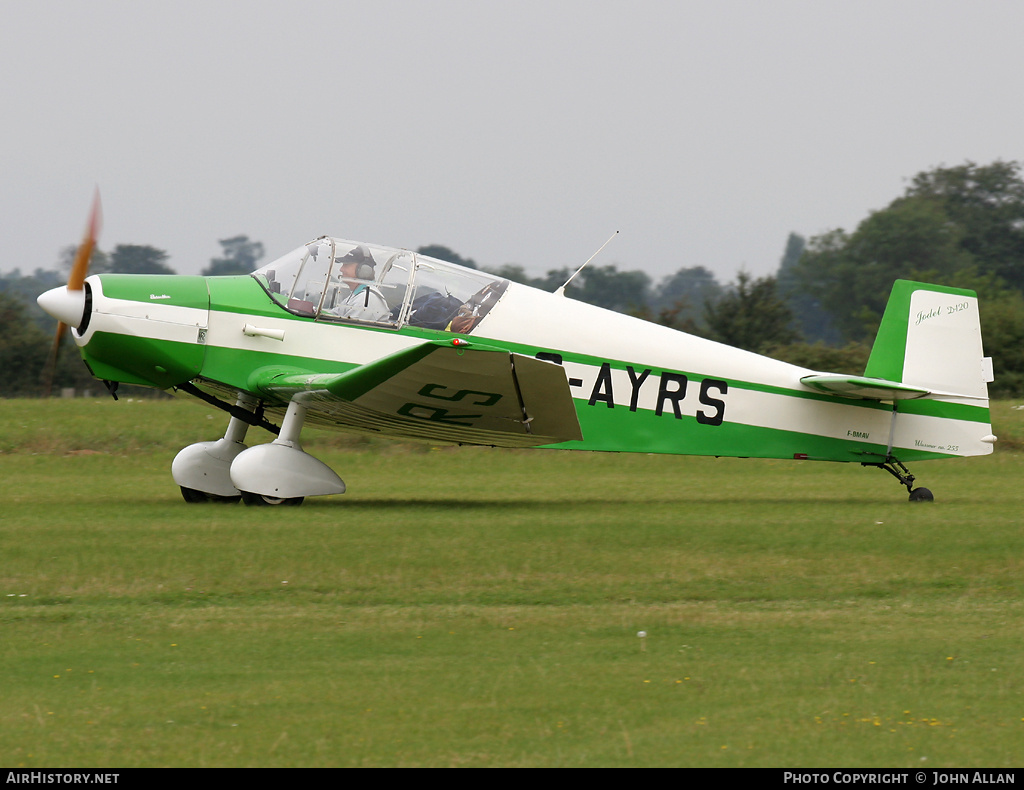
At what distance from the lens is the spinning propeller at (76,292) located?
32.8ft

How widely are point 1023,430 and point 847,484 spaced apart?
6629mm

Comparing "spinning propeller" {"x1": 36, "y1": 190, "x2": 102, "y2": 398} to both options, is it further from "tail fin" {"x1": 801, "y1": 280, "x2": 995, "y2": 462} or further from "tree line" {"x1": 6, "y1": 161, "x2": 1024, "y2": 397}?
"tree line" {"x1": 6, "y1": 161, "x2": 1024, "y2": 397}

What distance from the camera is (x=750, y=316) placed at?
1497 inches

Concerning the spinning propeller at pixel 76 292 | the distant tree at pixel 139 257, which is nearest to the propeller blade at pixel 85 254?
the spinning propeller at pixel 76 292

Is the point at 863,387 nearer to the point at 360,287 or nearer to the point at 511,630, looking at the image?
the point at 360,287

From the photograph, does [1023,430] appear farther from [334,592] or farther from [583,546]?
[334,592]

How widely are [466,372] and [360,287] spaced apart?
6.10 ft

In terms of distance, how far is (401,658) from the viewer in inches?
218

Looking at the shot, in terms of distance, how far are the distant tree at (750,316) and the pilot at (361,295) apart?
28162 millimetres

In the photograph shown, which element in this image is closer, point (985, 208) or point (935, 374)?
point (935, 374)

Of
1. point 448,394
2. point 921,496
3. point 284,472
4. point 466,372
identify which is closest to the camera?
point 466,372

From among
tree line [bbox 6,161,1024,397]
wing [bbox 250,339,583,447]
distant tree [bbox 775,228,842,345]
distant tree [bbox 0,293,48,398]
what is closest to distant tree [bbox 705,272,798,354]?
tree line [bbox 6,161,1024,397]


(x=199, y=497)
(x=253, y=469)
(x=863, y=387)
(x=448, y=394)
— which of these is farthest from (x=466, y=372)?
(x=863, y=387)

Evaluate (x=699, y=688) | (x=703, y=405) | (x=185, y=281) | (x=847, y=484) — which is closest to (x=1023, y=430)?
(x=847, y=484)
